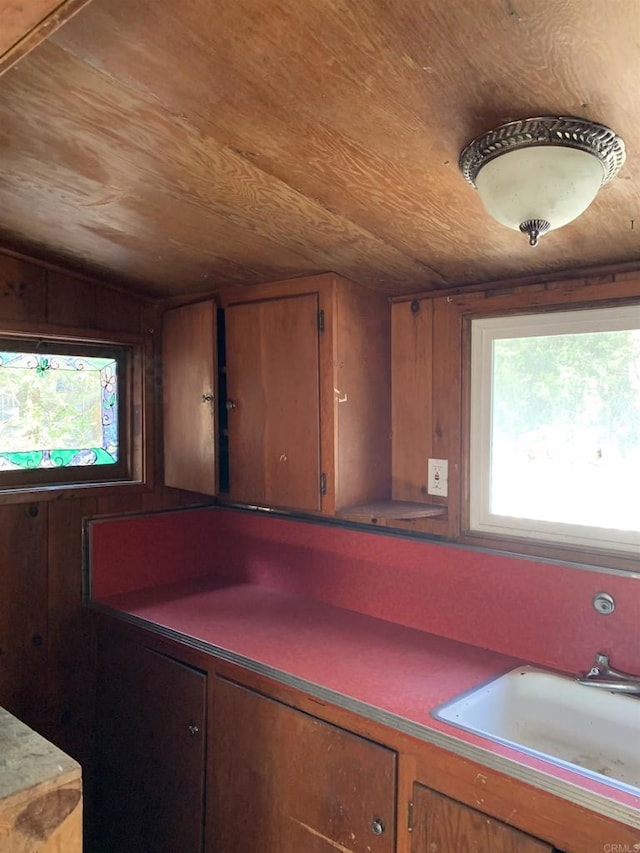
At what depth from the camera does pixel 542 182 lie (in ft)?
3.65

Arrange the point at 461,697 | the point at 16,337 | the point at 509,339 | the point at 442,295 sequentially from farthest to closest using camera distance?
the point at 16,337, the point at 442,295, the point at 509,339, the point at 461,697

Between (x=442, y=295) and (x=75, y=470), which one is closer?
(x=442, y=295)

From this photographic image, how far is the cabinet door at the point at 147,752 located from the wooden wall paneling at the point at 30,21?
61.6 inches

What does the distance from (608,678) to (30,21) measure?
5.72 feet

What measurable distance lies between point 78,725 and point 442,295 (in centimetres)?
192

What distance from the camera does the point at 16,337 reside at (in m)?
2.21

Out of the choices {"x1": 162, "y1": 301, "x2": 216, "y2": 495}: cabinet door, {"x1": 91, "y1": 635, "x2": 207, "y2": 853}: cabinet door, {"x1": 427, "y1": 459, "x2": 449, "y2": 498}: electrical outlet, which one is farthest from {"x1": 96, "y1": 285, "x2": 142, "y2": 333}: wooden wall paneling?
{"x1": 427, "y1": 459, "x2": 449, "y2": 498}: electrical outlet

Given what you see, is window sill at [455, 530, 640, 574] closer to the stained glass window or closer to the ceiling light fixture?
the ceiling light fixture

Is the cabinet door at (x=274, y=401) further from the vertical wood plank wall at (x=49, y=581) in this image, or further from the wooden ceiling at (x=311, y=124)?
the vertical wood plank wall at (x=49, y=581)

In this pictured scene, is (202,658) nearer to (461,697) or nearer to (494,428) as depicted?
(461,697)

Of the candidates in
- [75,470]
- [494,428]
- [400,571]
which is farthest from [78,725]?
[494,428]

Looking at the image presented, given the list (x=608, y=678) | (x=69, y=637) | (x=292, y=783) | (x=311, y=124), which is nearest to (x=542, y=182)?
(x=311, y=124)

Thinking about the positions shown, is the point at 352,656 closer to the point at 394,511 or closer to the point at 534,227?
the point at 394,511

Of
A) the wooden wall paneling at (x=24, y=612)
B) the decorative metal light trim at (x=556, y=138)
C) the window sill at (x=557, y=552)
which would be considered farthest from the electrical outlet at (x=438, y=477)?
the wooden wall paneling at (x=24, y=612)
